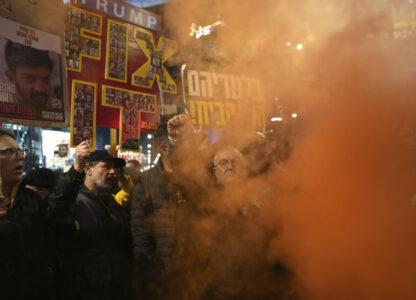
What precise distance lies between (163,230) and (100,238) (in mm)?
515

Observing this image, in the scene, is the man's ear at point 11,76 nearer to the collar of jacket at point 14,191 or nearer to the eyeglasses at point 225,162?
the collar of jacket at point 14,191

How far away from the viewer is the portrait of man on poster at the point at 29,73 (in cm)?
291

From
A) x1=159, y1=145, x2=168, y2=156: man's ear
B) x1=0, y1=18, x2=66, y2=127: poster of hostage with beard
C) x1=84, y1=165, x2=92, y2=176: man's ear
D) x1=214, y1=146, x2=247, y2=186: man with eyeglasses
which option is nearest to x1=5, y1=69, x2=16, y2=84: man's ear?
x1=0, y1=18, x2=66, y2=127: poster of hostage with beard

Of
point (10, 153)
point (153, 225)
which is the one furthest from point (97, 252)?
point (10, 153)

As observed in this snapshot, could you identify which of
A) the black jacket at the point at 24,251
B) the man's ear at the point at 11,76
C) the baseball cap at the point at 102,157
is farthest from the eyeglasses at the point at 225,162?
the man's ear at the point at 11,76

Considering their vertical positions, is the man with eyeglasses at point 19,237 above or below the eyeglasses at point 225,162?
below

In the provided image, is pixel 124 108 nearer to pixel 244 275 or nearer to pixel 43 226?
pixel 43 226

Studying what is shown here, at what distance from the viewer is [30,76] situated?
3020 millimetres

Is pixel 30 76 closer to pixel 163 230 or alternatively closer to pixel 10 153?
pixel 10 153

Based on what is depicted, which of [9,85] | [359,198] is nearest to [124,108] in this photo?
[9,85]

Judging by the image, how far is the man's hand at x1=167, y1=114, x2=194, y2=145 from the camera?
2896 millimetres

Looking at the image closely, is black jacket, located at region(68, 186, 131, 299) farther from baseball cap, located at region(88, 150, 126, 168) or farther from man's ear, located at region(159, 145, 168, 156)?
man's ear, located at region(159, 145, 168, 156)

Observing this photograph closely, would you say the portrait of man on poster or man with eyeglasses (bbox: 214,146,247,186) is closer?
man with eyeglasses (bbox: 214,146,247,186)

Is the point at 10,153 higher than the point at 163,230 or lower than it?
higher
